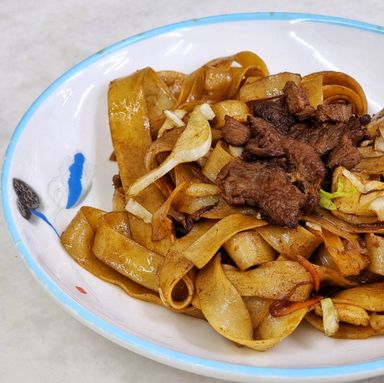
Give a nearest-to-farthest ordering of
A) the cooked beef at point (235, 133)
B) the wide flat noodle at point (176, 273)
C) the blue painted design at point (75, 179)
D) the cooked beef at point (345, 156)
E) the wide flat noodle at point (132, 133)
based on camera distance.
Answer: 1. the wide flat noodle at point (176, 273)
2. the cooked beef at point (345, 156)
3. the cooked beef at point (235, 133)
4. the wide flat noodle at point (132, 133)
5. the blue painted design at point (75, 179)

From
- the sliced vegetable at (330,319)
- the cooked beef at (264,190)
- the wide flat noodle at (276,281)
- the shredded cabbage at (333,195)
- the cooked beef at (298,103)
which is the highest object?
the cooked beef at (298,103)

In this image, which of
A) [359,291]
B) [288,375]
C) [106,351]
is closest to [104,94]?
[106,351]

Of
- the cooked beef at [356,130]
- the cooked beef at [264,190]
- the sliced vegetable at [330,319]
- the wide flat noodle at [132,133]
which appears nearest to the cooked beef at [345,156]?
the cooked beef at [356,130]

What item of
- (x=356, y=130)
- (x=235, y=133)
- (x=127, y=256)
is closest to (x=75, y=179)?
(x=127, y=256)

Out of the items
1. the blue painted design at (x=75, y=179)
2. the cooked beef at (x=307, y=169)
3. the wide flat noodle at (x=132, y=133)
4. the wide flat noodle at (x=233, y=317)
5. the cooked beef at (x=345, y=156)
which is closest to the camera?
the wide flat noodle at (x=233, y=317)

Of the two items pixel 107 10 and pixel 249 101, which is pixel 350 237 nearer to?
pixel 249 101

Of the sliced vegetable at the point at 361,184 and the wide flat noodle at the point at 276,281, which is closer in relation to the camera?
the wide flat noodle at the point at 276,281

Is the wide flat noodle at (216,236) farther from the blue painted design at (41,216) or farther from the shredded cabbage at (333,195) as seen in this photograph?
the blue painted design at (41,216)

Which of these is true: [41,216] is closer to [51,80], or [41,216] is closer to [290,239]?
[290,239]

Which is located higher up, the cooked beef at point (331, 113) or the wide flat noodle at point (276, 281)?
the cooked beef at point (331, 113)
